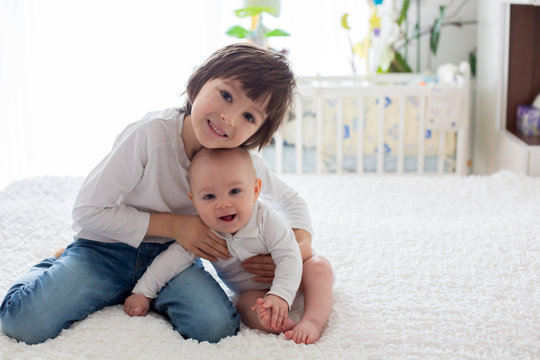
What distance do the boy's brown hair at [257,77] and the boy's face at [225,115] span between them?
0.06 feet

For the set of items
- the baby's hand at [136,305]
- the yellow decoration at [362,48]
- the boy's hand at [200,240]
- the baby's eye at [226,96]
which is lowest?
the baby's hand at [136,305]

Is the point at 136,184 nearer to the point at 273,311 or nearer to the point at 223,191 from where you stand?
the point at 223,191

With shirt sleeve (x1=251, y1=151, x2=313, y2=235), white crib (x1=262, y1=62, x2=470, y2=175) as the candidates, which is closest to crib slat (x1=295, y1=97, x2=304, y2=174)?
white crib (x1=262, y1=62, x2=470, y2=175)

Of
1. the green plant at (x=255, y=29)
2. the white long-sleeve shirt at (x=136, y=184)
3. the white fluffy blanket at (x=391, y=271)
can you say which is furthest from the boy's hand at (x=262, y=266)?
the green plant at (x=255, y=29)

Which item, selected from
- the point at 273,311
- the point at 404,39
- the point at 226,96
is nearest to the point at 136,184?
the point at 226,96

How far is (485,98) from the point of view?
3.12 metres

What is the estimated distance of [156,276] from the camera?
1.25 metres

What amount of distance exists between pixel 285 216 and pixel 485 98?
2051 mm

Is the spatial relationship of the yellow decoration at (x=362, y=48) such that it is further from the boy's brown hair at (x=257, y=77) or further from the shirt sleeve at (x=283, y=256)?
the shirt sleeve at (x=283, y=256)

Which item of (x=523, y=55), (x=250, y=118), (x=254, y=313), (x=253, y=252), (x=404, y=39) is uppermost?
(x=404, y=39)

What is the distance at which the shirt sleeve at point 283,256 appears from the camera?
46.6 inches

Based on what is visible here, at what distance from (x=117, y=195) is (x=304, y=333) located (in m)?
0.48

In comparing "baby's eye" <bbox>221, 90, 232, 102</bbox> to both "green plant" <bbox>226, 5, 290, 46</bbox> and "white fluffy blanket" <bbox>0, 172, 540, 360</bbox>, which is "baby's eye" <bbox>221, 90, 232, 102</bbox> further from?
"green plant" <bbox>226, 5, 290, 46</bbox>

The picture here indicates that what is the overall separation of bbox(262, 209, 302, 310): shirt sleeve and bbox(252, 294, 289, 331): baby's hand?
0.01 m
